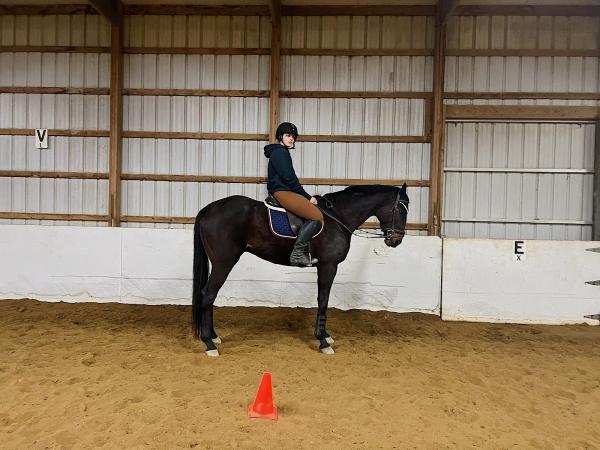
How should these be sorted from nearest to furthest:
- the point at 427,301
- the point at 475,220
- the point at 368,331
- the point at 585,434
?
the point at 585,434
the point at 368,331
the point at 427,301
the point at 475,220

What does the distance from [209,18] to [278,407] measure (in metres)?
5.52

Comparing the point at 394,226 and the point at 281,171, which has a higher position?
the point at 281,171

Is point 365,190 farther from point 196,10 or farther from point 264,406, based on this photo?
point 196,10

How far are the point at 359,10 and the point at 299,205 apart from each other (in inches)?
146

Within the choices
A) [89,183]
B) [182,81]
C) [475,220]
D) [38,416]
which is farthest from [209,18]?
[38,416]

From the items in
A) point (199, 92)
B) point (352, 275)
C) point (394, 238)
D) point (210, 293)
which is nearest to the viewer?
point (210, 293)

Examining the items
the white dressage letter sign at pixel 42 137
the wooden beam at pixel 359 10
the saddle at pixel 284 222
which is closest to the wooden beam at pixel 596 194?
the wooden beam at pixel 359 10

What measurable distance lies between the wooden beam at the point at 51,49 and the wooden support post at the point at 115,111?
257 mm

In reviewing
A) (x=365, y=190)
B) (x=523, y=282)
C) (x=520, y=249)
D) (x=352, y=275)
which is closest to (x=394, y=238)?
(x=365, y=190)

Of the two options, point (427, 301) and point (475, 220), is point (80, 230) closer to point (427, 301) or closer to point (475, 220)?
point (427, 301)

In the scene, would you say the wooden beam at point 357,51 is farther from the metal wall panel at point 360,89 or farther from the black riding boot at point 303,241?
the black riding boot at point 303,241

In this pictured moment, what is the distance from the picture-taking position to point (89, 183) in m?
6.24

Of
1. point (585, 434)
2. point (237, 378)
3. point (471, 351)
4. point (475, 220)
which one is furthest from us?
point (475, 220)

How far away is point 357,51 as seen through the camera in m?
6.02
